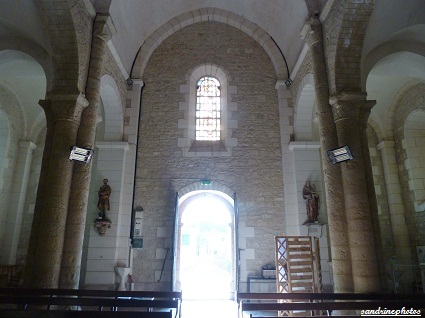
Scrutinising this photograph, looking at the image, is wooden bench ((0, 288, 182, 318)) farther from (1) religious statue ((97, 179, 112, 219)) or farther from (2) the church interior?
(1) religious statue ((97, 179, 112, 219))

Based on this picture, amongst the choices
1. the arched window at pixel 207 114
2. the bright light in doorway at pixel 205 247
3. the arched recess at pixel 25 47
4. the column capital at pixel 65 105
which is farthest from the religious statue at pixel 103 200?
the bright light in doorway at pixel 205 247

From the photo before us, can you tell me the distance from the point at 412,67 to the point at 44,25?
7.09 m

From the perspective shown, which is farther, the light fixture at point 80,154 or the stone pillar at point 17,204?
the stone pillar at point 17,204

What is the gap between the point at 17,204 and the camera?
878 cm

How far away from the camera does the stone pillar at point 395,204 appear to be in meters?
8.08

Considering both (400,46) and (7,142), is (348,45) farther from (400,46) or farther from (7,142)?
(7,142)

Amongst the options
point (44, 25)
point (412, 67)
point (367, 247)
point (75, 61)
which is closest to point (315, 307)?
point (367, 247)

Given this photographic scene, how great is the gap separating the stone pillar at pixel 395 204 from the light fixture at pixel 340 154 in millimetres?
4747

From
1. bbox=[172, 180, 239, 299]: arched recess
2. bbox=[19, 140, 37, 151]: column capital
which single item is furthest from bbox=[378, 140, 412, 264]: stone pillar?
bbox=[19, 140, 37, 151]: column capital

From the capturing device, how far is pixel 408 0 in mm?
5340

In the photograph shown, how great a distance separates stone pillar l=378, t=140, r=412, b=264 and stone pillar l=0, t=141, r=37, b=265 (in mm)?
10072

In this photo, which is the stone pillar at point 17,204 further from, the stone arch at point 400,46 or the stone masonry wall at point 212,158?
the stone arch at point 400,46

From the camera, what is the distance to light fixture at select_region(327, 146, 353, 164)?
4867 mm

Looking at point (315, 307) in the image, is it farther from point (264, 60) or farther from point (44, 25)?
point (264, 60)
